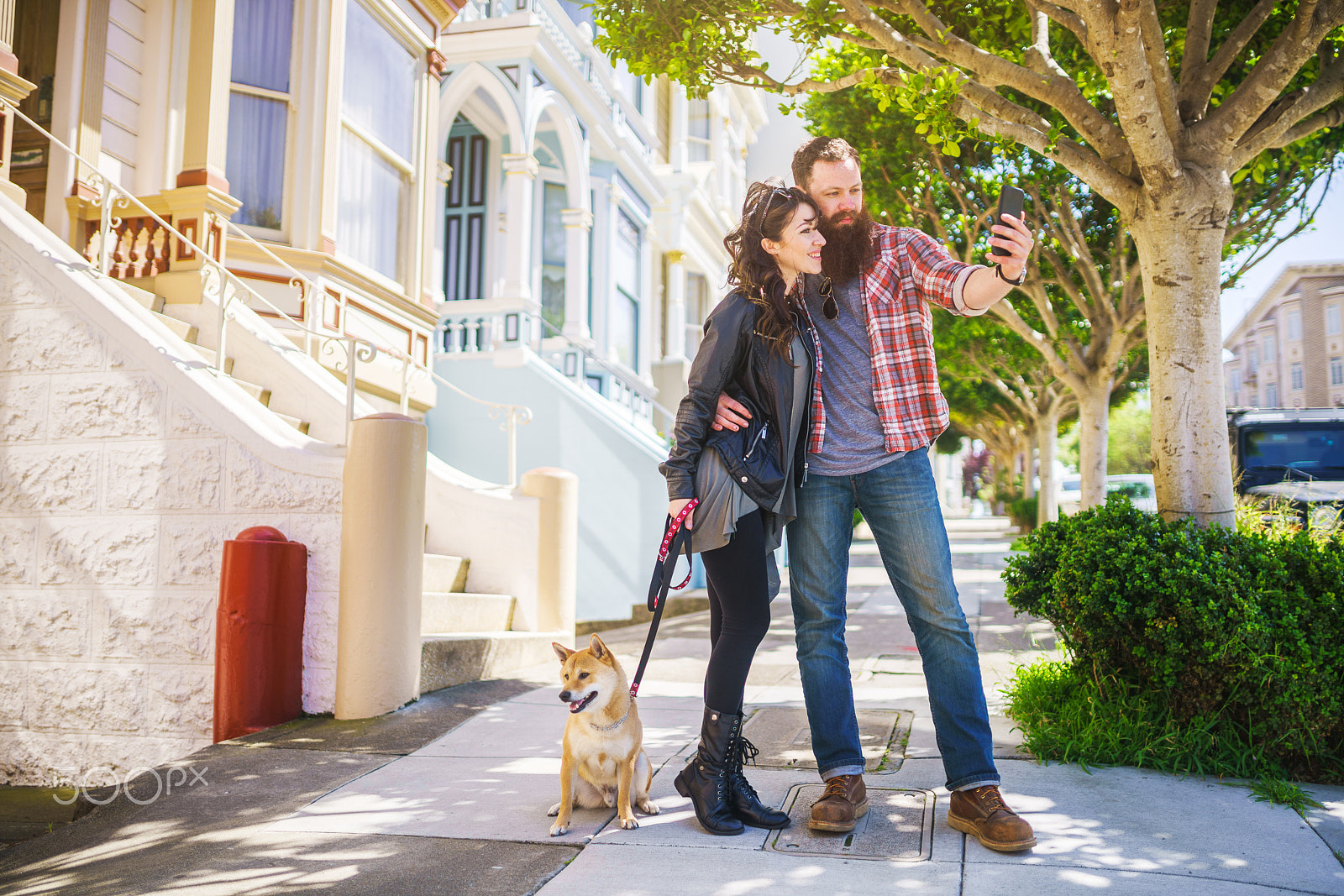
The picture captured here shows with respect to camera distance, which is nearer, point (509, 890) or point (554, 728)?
point (509, 890)

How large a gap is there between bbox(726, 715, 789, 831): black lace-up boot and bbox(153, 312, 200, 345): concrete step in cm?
496

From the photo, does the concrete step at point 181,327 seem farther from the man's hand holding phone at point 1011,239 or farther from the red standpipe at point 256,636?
the man's hand holding phone at point 1011,239

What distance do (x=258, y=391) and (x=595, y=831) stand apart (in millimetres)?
4585

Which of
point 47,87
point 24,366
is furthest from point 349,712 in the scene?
point 47,87

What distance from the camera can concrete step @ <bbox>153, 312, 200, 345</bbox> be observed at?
633cm

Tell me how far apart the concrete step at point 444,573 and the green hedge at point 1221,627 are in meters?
3.93

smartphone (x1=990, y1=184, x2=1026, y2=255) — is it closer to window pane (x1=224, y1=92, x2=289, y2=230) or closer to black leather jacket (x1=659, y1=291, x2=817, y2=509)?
black leather jacket (x1=659, y1=291, x2=817, y2=509)

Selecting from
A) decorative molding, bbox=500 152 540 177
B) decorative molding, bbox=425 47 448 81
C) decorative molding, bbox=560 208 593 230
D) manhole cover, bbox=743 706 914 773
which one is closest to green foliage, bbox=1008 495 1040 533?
decorative molding, bbox=560 208 593 230

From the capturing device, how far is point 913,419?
317 cm

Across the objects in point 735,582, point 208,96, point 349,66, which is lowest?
point 735,582

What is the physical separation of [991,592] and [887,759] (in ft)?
27.1

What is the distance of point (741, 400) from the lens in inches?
128

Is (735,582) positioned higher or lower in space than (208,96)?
lower

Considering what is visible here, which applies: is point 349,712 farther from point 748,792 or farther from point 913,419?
point 913,419
